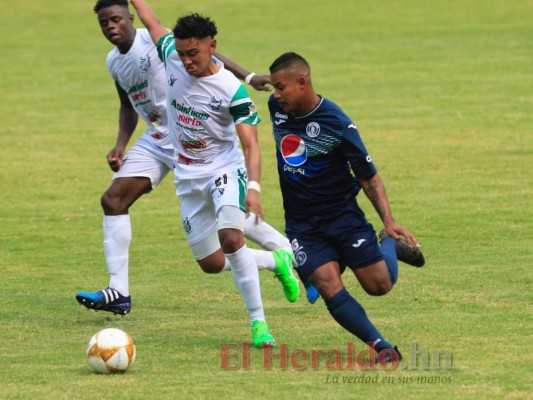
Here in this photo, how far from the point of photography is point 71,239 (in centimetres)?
1538

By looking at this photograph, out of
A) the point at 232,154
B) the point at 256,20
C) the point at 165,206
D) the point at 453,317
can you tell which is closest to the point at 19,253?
the point at 165,206

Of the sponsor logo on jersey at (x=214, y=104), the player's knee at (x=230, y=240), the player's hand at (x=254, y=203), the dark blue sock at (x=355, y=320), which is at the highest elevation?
the sponsor logo on jersey at (x=214, y=104)

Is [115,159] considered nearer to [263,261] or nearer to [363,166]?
Answer: [263,261]

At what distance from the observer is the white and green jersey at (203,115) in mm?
9773

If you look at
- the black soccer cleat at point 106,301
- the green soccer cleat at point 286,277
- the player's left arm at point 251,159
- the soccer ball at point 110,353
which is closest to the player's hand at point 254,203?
the player's left arm at point 251,159

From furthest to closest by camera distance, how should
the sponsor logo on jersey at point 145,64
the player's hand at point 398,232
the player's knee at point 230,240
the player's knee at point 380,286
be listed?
the sponsor logo on jersey at point 145,64 < the player's knee at point 230,240 < the player's knee at point 380,286 < the player's hand at point 398,232

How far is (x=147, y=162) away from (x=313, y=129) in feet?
8.82

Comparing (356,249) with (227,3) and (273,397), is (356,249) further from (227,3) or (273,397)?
(227,3)

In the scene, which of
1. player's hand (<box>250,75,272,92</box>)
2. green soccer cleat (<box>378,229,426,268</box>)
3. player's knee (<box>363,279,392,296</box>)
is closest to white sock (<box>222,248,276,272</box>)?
green soccer cleat (<box>378,229,426,268</box>)

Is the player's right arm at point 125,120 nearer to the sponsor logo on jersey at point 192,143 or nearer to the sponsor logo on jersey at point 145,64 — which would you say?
the sponsor logo on jersey at point 145,64

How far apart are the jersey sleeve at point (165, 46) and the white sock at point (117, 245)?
1.61 metres

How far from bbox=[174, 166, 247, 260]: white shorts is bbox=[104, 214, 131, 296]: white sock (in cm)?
77

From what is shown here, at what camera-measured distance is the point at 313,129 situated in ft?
29.1

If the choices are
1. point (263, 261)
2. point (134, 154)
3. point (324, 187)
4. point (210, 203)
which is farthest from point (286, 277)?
point (324, 187)
